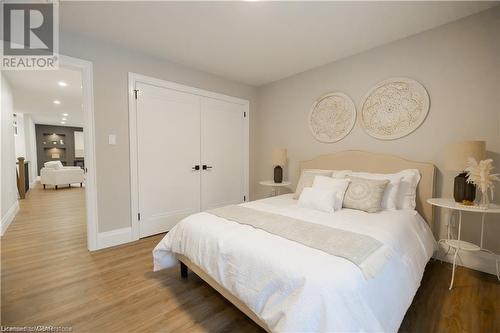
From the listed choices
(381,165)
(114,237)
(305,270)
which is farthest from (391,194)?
(114,237)

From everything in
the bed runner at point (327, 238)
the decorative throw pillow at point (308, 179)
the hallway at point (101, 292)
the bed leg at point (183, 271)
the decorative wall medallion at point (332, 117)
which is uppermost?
the decorative wall medallion at point (332, 117)

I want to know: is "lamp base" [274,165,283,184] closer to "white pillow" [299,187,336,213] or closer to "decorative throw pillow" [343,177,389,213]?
"white pillow" [299,187,336,213]

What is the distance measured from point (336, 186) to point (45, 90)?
6.00 meters

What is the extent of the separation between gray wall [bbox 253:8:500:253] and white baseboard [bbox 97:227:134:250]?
2891 mm

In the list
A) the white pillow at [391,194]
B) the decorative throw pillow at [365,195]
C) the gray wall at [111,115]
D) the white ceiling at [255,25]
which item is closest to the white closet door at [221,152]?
the white ceiling at [255,25]

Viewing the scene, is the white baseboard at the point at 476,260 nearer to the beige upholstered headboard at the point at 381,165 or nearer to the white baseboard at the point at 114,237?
the beige upholstered headboard at the point at 381,165

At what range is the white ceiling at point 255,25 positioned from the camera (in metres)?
1.94

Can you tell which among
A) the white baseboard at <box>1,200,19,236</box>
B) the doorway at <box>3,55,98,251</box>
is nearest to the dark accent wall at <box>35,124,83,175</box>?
the doorway at <box>3,55,98,251</box>

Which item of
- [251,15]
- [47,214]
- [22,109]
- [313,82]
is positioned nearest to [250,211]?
[251,15]

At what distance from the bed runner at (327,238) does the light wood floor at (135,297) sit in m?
0.61

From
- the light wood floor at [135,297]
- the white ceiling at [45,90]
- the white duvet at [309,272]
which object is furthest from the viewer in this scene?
the white ceiling at [45,90]

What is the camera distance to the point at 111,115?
2.58 m

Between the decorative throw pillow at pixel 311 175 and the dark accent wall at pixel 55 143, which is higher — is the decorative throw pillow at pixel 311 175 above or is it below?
below

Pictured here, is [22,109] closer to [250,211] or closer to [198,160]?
[198,160]
